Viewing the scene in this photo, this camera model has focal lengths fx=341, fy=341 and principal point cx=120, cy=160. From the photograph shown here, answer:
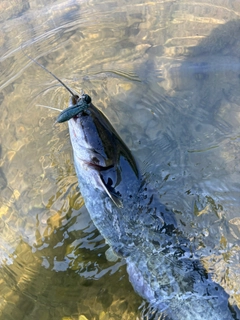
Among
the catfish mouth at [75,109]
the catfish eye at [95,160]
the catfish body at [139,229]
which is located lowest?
the catfish body at [139,229]

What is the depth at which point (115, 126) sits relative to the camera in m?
3.19

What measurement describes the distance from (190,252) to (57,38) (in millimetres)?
2570

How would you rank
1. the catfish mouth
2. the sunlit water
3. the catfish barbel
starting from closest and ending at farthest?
the catfish mouth, the catfish barbel, the sunlit water

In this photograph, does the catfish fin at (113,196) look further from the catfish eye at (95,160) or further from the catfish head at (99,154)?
the catfish eye at (95,160)

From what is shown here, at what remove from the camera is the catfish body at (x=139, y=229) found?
7.16 ft

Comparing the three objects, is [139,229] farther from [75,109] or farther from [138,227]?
[75,109]

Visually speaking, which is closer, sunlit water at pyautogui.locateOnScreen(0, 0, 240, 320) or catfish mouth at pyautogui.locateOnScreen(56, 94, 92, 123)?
catfish mouth at pyautogui.locateOnScreen(56, 94, 92, 123)

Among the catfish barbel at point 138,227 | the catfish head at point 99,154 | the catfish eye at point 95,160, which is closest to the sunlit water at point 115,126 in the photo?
the catfish barbel at point 138,227

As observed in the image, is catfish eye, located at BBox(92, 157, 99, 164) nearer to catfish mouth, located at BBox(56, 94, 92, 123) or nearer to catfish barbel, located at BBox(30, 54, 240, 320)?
catfish barbel, located at BBox(30, 54, 240, 320)

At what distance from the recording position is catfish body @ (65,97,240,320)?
2182 mm

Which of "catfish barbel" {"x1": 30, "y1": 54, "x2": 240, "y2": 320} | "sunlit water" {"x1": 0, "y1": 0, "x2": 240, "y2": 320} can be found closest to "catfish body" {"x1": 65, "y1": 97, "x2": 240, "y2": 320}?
"catfish barbel" {"x1": 30, "y1": 54, "x2": 240, "y2": 320}

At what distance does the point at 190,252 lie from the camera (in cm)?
235

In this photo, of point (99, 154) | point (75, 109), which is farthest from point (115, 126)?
point (75, 109)

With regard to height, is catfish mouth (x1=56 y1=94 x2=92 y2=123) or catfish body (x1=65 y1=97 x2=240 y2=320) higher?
catfish mouth (x1=56 y1=94 x2=92 y2=123)
